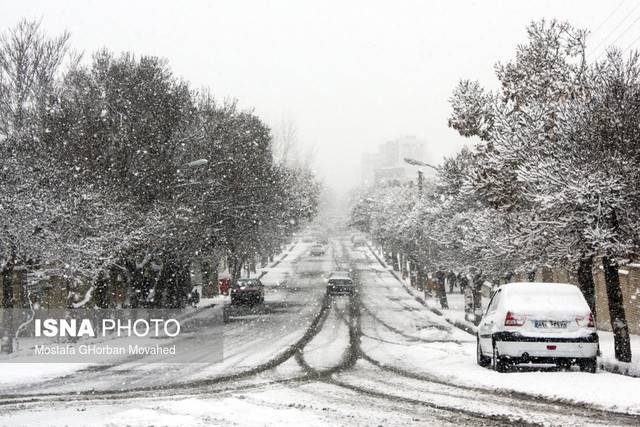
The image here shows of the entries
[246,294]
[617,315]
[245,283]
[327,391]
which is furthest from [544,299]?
[245,283]

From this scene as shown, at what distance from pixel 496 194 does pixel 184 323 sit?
62.0 feet

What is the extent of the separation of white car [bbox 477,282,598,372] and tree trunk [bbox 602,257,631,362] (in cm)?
205

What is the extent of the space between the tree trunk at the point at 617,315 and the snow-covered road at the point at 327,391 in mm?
2806

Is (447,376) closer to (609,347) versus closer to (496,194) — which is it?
(496,194)

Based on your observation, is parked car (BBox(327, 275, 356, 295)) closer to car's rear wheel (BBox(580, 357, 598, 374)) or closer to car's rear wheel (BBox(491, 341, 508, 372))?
car's rear wheel (BBox(491, 341, 508, 372))

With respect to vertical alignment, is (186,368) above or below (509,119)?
below

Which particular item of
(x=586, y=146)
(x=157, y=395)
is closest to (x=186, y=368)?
(x=157, y=395)

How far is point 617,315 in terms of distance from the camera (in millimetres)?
15922

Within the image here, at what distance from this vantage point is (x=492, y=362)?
48.2 ft

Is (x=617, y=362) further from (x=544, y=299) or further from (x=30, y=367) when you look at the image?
(x=30, y=367)

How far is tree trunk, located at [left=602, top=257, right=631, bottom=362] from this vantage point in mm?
15664

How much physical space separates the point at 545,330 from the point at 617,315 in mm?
3130

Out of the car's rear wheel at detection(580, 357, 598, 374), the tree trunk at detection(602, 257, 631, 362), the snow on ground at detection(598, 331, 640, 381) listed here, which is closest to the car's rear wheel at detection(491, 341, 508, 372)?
the car's rear wheel at detection(580, 357, 598, 374)

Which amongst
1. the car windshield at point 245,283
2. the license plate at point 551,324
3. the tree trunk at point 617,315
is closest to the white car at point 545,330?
the license plate at point 551,324
